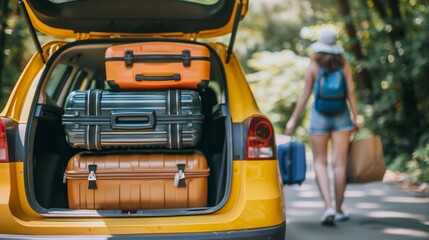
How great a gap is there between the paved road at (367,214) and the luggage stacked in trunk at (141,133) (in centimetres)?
192

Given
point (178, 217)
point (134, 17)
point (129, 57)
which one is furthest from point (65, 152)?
point (178, 217)

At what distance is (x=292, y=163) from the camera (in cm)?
543

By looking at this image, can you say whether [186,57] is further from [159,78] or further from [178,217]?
[178,217]

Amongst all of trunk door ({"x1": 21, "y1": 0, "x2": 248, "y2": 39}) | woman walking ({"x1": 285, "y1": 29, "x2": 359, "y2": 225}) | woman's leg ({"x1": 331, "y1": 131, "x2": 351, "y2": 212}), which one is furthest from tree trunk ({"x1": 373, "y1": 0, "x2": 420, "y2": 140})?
trunk door ({"x1": 21, "y1": 0, "x2": 248, "y2": 39})

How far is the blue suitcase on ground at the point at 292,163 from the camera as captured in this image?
5.33 metres

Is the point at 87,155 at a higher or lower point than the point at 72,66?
lower

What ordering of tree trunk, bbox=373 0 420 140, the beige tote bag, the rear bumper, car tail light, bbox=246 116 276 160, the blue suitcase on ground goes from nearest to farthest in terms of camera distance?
the rear bumper, car tail light, bbox=246 116 276 160, the blue suitcase on ground, the beige tote bag, tree trunk, bbox=373 0 420 140

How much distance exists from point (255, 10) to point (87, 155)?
23.1m

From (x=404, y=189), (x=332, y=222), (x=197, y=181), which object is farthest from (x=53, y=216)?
(x=404, y=189)

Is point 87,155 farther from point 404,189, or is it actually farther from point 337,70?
point 404,189

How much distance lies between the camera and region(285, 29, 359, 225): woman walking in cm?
645

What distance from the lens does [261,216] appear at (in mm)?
3930

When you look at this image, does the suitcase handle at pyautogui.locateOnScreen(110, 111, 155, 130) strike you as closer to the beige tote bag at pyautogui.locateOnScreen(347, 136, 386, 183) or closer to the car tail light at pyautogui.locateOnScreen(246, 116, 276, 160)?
the car tail light at pyautogui.locateOnScreen(246, 116, 276, 160)

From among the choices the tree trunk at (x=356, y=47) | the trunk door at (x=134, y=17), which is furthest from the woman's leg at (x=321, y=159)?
the tree trunk at (x=356, y=47)
